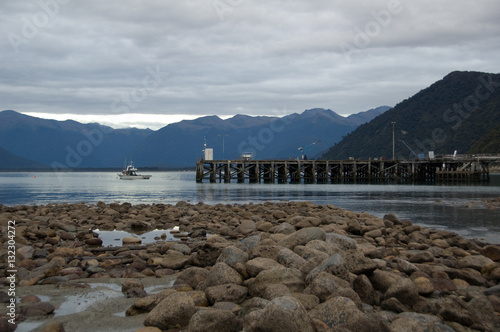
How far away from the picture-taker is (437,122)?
16975 centimetres

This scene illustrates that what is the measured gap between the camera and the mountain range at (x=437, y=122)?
15162cm

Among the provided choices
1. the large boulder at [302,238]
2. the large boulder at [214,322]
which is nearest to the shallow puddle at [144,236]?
the large boulder at [302,238]

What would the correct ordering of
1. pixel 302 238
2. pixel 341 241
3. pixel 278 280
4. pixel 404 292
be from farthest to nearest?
pixel 341 241
pixel 302 238
pixel 278 280
pixel 404 292

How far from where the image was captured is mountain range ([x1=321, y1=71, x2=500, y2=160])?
152 metres

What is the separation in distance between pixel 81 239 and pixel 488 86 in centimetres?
19524

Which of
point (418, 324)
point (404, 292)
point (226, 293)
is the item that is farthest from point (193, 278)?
point (418, 324)

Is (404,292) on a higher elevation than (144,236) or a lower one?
higher

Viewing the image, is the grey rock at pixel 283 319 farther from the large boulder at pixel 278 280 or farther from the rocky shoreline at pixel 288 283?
the large boulder at pixel 278 280

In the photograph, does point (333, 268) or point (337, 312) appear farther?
point (333, 268)

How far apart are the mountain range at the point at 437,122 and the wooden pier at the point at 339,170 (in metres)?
58.1

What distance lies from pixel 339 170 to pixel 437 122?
99560mm

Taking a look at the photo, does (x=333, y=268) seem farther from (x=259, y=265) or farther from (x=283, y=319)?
(x=283, y=319)

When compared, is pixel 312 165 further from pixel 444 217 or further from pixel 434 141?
pixel 434 141

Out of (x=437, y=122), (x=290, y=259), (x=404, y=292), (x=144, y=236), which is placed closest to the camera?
(x=404, y=292)
